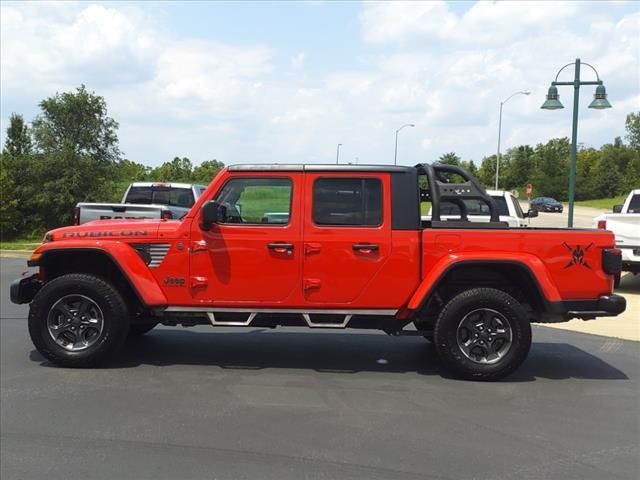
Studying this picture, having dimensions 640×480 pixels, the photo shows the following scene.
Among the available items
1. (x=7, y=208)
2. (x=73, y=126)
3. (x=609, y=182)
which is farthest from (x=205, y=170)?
(x=609, y=182)

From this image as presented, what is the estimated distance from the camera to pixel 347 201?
5656 millimetres

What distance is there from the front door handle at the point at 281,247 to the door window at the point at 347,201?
33 centimetres

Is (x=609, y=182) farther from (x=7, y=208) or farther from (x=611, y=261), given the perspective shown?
(x=611, y=261)

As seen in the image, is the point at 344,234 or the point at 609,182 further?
the point at 609,182

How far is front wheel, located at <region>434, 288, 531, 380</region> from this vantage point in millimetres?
5438

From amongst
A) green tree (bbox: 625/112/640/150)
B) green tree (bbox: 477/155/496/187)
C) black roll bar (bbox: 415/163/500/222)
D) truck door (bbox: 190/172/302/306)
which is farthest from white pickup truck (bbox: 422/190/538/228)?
green tree (bbox: 625/112/640/150)

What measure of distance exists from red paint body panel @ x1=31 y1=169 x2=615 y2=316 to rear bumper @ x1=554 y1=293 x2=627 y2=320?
0.06 metres

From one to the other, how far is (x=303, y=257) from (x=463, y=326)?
1585mm

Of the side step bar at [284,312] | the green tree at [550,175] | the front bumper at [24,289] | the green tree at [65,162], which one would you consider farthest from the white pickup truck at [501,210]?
the green tree at [550,175]

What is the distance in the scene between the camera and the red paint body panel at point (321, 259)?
5461 millimetres

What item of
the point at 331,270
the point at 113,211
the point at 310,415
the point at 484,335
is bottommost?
the point at 310,415

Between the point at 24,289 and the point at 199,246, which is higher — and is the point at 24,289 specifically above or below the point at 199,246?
below

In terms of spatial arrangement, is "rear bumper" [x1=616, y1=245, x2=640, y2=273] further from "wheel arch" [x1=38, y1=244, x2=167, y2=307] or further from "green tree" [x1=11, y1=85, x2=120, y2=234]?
"green tree" [x1=11, y1=85, x2=120, y2=234]

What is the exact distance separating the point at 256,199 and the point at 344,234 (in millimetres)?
934
